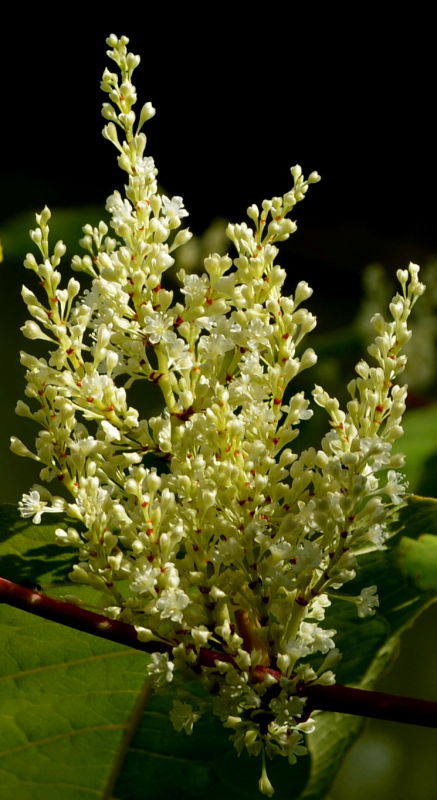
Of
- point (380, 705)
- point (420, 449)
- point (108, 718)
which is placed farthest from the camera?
point (420, 449)

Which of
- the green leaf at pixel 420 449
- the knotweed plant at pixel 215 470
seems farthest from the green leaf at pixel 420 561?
the green leaf at pixel 420 449

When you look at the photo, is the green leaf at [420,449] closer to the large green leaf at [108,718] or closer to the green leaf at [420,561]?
the large green leaf at [108,718]

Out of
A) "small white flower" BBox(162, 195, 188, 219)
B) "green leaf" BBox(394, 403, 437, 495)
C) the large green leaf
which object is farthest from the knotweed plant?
"green leaf" BBox(394, 403, 437, 495)

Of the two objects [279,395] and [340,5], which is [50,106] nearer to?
[340,5]

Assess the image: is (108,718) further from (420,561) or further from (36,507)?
(420,561)

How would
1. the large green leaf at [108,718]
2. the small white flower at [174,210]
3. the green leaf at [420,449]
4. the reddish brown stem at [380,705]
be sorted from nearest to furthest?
the reddish brown stem at [380,705]
the small white flower at [174,210]
the large green leaf at [108,718]
the green leaf at [420,449]

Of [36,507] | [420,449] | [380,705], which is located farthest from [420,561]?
[420,449]
